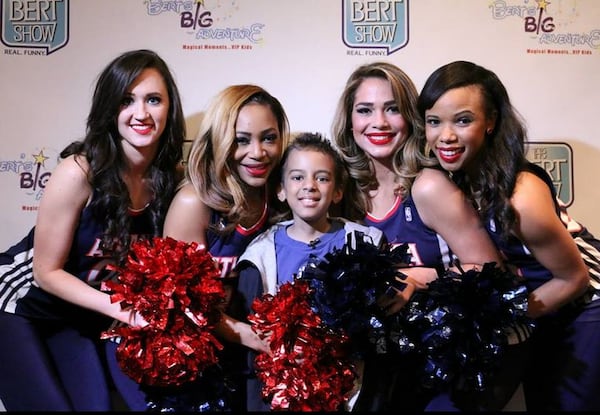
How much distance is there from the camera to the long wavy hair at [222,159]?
184cm

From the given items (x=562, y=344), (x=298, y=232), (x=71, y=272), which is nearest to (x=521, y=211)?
(x=562, y=344)

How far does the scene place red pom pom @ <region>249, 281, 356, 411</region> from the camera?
1550 millimetres

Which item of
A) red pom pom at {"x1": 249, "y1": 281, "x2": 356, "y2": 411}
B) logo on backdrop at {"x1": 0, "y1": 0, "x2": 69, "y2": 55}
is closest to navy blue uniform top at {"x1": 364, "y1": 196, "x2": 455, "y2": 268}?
red pom pom at {"x1": 249, "y1": 281, "x2": 356, "y2": 411}

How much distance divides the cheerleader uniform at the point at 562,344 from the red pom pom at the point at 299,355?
607 mm

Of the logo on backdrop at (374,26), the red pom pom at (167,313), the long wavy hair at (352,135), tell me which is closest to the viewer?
A: the red pom pom at (167,313)

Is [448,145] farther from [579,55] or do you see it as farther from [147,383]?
[147,383]

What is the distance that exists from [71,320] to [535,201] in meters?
1.48

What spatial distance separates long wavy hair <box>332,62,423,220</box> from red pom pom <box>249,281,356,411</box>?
1.61 ft

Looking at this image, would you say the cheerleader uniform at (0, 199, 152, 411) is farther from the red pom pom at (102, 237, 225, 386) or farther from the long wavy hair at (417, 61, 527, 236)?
the long wavy hair at (417, 61, 527, 236)

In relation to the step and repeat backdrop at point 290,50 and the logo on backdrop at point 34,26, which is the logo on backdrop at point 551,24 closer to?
the step and repeat backdrop at point 290,50

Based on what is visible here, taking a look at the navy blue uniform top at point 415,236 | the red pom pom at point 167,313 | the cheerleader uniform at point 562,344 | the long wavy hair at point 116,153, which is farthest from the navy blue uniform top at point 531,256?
the long wavy hair at point 116,153

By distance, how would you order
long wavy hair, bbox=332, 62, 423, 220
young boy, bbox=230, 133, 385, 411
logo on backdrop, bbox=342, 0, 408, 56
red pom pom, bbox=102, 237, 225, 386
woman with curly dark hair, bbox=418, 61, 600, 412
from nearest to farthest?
red pom pom, bbox=102, 237, 225, 386 < woman with curly dark hair, bbox=418, 61, 600, 412 < young boy, bbox=230, 133, 385, 411 < long wavy hair, bbox=332, 62, 423, 220 < logo on backdrop, bbox=342, 0, 408, 56

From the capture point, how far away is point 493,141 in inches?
68.7

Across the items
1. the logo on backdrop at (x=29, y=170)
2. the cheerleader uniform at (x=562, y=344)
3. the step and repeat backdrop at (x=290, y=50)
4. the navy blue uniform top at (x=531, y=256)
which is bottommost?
the cheerleader uniform at (x=562, y=344)
